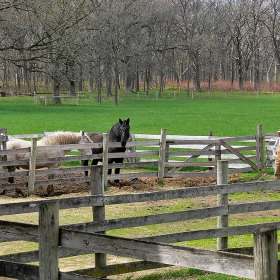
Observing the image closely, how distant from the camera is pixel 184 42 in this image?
294 ft

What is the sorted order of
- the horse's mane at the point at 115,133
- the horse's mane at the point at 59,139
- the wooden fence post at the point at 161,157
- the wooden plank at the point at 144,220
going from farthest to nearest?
the horse's mane at the point at 115,133
the wooden fence post at the point at 161,157
the horse's mane at the point at 59,139
the wooden plank at the point at 144,220

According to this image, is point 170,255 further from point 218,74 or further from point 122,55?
point 218,74

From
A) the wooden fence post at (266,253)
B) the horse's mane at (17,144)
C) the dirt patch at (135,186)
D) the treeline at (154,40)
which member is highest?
the treeline at (154,40)

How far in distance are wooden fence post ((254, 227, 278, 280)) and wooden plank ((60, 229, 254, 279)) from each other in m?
0.10

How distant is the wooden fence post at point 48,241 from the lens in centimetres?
420

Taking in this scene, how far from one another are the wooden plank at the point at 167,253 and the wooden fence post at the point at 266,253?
3.9 inches

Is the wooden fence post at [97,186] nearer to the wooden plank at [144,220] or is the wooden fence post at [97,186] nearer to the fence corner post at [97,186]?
the fence corner post at [97,186]

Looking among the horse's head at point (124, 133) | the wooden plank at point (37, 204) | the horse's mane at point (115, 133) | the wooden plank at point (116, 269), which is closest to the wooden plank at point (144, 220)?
the wooden plank at point (37, 204)

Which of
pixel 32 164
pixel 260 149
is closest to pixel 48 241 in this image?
pixel 32 164

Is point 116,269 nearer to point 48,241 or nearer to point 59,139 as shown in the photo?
point 48,241

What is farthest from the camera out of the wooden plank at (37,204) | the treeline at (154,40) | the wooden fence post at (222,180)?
the treeline at (154,40)

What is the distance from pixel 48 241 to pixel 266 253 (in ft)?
5.49

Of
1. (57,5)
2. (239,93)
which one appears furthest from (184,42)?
(57,5)

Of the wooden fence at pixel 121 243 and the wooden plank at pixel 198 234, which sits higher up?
the wooden fence at pixel 121 243
